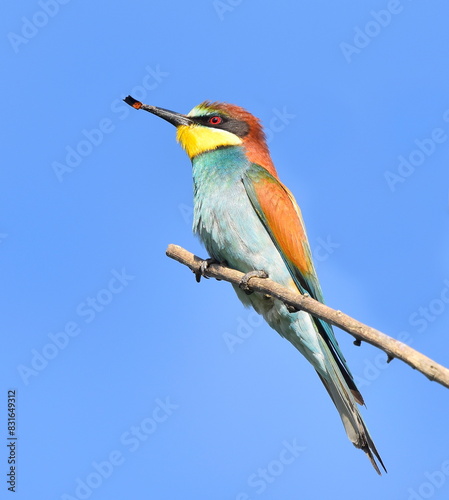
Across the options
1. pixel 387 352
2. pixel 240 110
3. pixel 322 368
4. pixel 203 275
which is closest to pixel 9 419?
pixel 203 275

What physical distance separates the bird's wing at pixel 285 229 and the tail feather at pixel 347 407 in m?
0.11

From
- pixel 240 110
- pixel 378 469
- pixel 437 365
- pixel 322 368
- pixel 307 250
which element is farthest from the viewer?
pixel 240 110

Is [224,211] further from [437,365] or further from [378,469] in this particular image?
[437,365]

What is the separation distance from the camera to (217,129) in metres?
5.00

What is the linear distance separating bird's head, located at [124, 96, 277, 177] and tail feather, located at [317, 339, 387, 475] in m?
1.33

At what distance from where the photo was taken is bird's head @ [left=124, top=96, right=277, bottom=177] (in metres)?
4.91

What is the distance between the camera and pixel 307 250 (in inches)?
184

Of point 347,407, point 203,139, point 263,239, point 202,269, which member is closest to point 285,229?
point 263,239

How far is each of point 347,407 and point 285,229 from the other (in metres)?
1.12

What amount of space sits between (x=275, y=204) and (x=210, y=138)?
2.34 feet

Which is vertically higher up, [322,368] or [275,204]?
[275,204]

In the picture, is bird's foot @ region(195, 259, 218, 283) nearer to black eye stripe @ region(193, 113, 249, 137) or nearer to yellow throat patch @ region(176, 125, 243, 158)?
yellow throat patch @ region(176, 125, 243, 158)

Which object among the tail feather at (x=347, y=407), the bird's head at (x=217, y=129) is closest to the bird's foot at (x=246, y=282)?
the tail feather at (x=347, y=407)

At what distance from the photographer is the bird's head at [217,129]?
4914 millimetres
